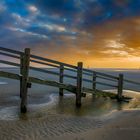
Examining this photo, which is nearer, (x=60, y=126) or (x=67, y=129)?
(x=67, y=129)

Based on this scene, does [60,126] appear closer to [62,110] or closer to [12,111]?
[62,110]

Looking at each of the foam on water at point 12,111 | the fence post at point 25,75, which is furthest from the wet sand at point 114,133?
the fence post at point 25,75

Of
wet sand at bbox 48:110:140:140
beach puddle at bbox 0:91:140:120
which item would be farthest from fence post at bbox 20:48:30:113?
wet sand at bbox 48:110:140:140

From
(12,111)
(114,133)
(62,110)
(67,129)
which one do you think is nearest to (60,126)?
(67,129)

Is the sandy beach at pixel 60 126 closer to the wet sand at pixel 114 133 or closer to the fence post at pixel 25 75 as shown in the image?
the wet sand at pixel 114 133

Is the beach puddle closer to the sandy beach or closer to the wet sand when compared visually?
the sandy beach

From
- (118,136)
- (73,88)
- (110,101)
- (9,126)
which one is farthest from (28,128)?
(110,101)

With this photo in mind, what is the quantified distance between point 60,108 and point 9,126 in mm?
3753

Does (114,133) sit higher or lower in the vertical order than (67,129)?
higher

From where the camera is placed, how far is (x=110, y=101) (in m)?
13.1

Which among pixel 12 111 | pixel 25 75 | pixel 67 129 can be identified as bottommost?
pixel 67 129

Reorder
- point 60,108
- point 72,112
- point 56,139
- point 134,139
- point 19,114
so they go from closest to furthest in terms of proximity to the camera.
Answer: point 134,139 → point 56,139 → point 19,114 → point 72,112 → point 60,108

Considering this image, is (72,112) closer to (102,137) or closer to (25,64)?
(25,64)

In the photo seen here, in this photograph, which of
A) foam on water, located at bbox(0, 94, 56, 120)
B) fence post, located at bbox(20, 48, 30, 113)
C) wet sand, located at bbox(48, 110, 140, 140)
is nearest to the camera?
wet sand, located at bbox(48, 110, 140, 140)
